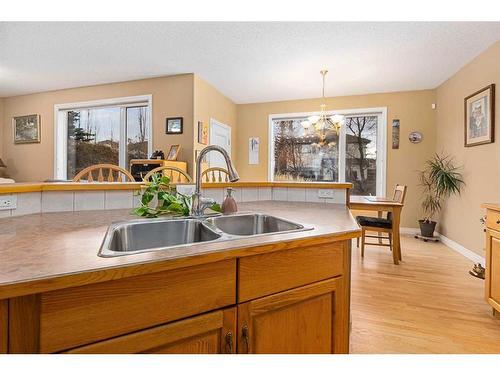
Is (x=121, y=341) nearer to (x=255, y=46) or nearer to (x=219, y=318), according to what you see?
(x=219, y=318)

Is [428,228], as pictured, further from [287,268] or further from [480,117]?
[287,268]

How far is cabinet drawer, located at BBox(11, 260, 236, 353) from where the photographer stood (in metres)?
0.55

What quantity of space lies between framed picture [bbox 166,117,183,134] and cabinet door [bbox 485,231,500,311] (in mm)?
3603

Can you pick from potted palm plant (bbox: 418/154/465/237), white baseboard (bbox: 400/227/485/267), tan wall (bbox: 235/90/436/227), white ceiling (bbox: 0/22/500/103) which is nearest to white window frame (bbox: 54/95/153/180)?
white ceiling (bbox: 0/22/500/103)

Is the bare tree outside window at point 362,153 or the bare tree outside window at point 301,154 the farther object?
the bare tree outside window at point 301,154

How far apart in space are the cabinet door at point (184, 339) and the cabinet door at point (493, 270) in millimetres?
2036

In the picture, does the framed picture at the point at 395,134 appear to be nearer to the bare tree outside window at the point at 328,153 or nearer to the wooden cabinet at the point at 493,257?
the bare tree outside window at the point at 328,153

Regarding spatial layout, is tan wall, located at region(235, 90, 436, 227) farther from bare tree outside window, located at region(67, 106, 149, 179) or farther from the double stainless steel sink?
the double stainless steel sink

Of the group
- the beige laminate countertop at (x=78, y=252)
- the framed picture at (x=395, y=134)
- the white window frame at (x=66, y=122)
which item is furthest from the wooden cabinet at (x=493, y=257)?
the white window frame at (x=66, y=122)

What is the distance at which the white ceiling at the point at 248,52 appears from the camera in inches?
104

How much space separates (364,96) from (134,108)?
3.96 metres

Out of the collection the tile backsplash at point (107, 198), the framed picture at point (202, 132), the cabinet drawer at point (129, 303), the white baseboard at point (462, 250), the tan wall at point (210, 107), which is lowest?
Answer: the white baseboard at point (462, 250)

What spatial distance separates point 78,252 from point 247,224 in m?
0.77

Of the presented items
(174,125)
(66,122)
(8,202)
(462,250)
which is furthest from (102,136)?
(462,250)
